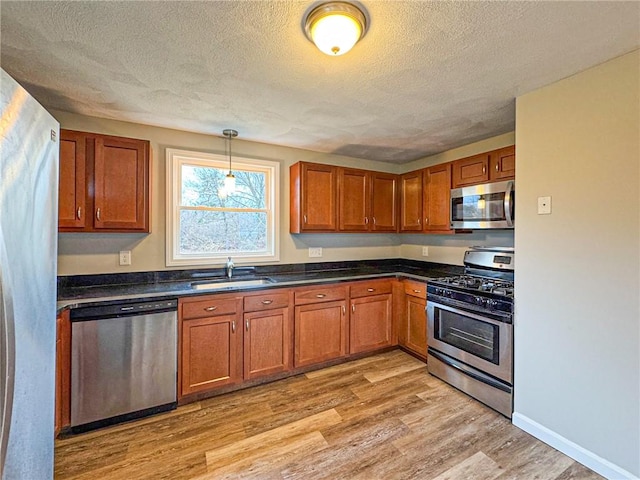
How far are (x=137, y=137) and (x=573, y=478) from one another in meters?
4.01

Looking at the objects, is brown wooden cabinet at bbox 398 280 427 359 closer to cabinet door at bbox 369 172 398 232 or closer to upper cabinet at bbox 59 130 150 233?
cabinet door at bbox 369 172 398 232

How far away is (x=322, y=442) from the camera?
1.94 metres

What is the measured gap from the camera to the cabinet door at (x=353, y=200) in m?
3.41

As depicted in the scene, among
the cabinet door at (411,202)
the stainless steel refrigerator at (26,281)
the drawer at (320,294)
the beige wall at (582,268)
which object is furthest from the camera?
the cabinet door at (411,202)

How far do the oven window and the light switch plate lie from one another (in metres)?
0.92

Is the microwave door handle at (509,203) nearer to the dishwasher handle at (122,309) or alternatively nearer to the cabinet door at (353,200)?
the cabinet door at (353,200)

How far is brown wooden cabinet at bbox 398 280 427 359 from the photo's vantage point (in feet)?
10.1

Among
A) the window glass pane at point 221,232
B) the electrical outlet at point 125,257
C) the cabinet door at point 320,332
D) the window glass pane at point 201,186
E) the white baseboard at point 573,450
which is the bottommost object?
the white baseboard at point 573,450

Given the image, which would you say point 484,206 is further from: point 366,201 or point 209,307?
point 209,307

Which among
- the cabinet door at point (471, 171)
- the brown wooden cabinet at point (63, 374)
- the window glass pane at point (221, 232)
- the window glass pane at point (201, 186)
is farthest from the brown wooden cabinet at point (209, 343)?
the cabinet door at point (471, 171)

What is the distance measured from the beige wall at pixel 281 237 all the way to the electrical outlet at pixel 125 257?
0.11 feet

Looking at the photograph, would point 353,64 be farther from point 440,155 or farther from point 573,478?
point 573,478

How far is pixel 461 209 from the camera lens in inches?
115

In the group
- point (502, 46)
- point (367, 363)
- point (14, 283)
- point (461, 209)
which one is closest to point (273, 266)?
point (367, 363)
